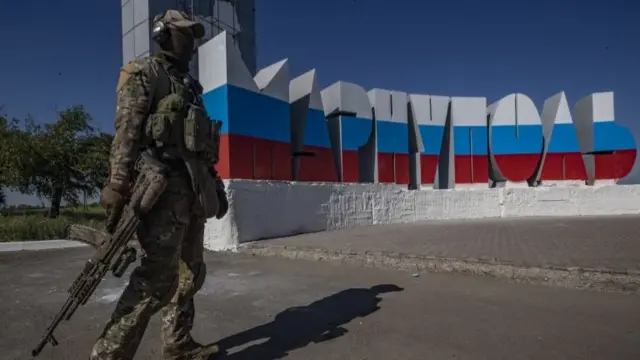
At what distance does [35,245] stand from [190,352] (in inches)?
312

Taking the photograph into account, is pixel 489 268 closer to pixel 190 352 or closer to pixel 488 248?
pixel 488 248

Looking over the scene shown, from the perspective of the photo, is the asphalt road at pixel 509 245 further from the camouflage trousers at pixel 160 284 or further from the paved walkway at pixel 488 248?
the camouflage trousers at pixel 160 284

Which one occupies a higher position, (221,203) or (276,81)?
(276,81)

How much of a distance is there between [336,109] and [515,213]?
7.38m

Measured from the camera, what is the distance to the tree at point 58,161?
13.3m

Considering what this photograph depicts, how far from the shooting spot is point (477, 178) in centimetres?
1233

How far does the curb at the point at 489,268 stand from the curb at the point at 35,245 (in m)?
5.34

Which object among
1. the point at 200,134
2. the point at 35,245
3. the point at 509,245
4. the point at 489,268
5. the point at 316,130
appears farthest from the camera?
the point at 316,130

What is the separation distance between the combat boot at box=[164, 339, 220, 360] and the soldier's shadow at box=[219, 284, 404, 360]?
0.09 meters

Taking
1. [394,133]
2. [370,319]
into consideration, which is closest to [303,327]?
[370,319]

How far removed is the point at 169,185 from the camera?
2.10 m

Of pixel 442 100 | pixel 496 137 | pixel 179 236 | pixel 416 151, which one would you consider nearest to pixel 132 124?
pixel 179 236

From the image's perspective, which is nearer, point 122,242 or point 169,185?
point 122,242

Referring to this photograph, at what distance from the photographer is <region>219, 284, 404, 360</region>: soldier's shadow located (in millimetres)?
2473
